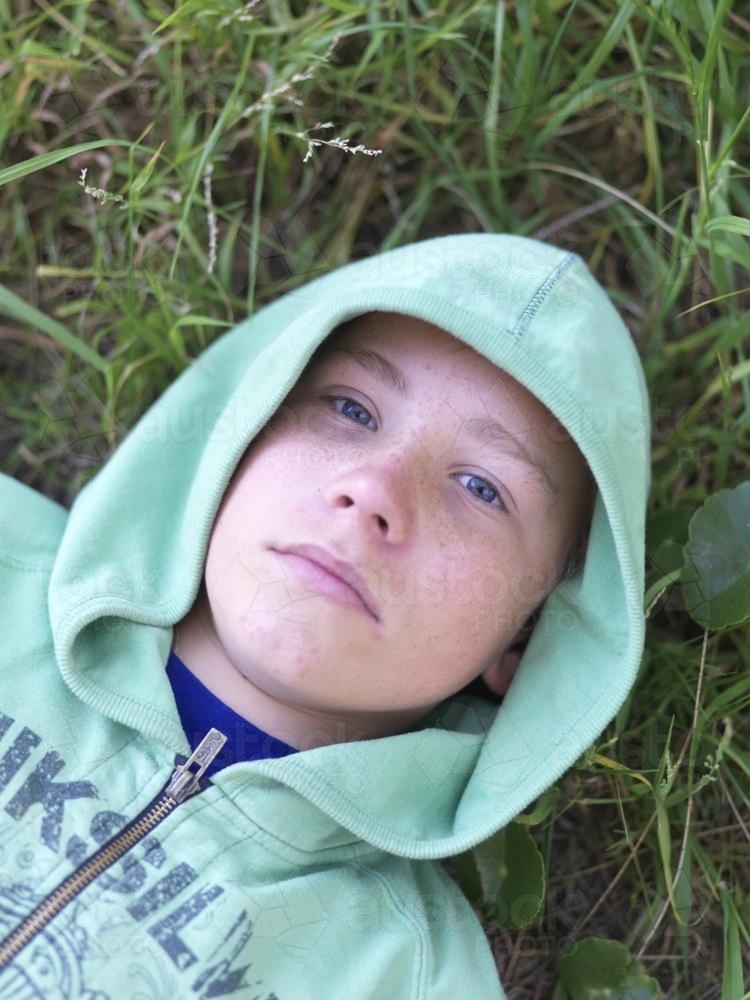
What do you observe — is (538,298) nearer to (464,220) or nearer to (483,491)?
(483,491)

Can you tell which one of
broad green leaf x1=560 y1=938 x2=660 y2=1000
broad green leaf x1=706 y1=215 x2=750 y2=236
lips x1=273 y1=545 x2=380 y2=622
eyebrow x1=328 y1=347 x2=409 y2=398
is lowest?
broad green leaf x1=560 y1=938 x2=660 y2=1000

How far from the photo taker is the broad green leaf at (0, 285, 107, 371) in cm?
196

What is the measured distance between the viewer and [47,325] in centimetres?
197

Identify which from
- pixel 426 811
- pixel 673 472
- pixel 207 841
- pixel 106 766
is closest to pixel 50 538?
pixel 106 766

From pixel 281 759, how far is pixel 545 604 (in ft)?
1.64

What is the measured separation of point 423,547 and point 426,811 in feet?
1.52

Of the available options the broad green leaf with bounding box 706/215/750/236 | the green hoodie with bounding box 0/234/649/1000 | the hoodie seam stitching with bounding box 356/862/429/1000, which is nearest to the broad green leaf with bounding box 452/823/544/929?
the green hoodie with bounding box 0/234/649/1000

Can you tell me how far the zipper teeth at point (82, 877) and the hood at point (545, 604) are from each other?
10 centimetres

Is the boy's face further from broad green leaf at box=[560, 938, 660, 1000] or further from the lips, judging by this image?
broad green leaf at box=[560, 938, 660, 1000]

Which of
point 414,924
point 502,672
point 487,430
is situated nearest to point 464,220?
point 487,430

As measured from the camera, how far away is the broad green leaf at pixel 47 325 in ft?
6.43

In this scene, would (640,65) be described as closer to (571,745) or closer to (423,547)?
(423,547)

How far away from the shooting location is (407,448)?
5.06ft

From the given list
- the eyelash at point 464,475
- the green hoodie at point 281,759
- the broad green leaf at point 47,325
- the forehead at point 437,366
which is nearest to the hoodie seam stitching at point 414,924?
the green hoodie at point 281,759
